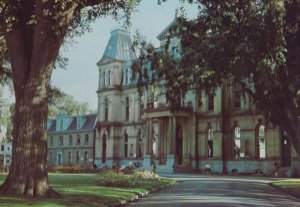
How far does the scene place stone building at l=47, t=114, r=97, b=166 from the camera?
217 feet

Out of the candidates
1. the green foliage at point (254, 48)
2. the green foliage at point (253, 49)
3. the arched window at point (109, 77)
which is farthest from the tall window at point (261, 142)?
the arched window at point (109, 77)

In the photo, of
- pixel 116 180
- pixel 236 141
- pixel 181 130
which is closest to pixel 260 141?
pixel 236 141

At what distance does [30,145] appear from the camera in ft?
44.9

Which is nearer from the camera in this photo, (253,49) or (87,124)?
(253,49)

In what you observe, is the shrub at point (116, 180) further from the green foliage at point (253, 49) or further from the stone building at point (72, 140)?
the stone building at point (72, 140)

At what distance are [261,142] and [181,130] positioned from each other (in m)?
10.1

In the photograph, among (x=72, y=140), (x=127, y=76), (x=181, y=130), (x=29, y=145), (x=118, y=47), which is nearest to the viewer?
(x=29, y=145)

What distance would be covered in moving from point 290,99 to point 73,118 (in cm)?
5613

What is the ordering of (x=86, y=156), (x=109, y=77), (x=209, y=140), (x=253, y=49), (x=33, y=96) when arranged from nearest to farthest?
(x=33, y=96)
(x=253, y=49)
(x=209, y=140)
(x=109, y=77)
(x=86, y=156)

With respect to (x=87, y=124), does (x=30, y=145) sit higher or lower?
lower

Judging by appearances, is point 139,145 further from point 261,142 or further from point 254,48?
point 254,48

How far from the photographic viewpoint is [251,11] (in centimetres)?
1822

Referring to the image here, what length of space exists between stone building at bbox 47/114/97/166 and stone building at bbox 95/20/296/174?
5.84m

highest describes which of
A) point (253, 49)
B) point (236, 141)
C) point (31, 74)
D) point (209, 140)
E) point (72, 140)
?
point (253, 49)
